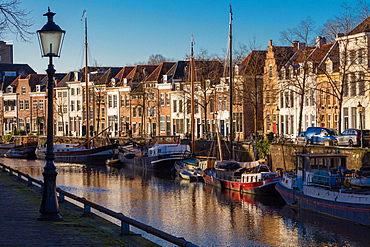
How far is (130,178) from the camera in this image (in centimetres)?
5434

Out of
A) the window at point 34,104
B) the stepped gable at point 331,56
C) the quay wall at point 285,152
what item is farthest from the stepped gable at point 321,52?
the window at point 34,104

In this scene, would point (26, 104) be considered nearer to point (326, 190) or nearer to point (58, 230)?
point (326, 190)

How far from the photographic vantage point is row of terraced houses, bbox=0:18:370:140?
2210 inches

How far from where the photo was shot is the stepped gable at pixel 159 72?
9295 centimetres

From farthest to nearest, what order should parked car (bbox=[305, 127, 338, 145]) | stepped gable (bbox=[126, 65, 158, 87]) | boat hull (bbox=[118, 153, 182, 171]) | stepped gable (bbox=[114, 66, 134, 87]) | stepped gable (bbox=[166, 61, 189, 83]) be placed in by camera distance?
stepped gable (bbox=[114, 66, 134, 87]) → stepped gable (bbox=[126, 65, 158, 87]) → stepped gable (bbox=[166, 61, 189, 83]) → boat hull (bbox=[118, 153, 182, 171]) → parked car (bbox=[305, 127, 338, 145])

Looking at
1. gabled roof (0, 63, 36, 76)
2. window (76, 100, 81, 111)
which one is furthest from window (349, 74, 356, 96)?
gabled roof (0, 63, 36, 76)

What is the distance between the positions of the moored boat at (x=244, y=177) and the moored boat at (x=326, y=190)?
2.02 metres

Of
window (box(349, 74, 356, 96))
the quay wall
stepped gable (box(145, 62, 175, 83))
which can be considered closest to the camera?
the quay wall

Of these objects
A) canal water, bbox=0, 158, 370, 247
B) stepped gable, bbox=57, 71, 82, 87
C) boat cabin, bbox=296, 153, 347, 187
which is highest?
stepped gable, bbox=57, 71, 82, 87

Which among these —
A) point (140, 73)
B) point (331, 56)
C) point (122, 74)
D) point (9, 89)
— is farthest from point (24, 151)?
point (331, 56)

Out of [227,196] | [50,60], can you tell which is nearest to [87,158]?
[227,196]

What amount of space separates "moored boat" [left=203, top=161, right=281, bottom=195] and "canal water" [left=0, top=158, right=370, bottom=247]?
2.60 ft

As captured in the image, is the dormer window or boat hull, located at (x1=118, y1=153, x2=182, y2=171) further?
the dormer window

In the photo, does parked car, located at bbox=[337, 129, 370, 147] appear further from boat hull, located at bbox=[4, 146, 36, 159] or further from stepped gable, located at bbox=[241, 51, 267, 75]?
boat hull, located at bbox=[4, 146, 36, 159]
